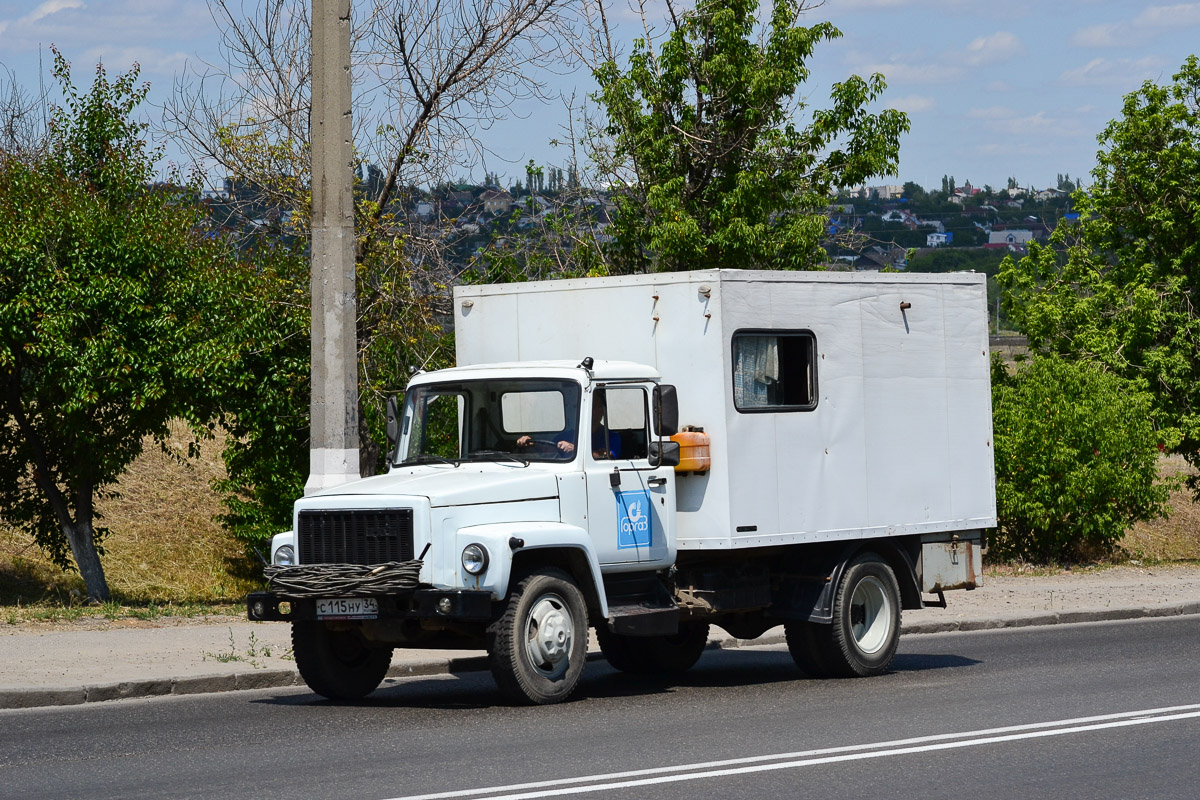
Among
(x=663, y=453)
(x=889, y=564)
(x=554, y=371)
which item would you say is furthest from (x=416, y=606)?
(x=889, y=564)

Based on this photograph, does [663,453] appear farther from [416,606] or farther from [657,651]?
[657,651]

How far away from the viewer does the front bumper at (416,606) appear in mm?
10430

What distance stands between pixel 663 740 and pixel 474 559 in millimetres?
1842

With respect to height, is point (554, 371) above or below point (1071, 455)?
above

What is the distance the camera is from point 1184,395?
1190 inches

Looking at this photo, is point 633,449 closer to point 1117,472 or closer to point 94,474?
point 94,474

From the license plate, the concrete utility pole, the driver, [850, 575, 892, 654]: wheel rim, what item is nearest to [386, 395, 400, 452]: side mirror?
the driver

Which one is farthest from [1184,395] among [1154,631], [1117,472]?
[1154,631]

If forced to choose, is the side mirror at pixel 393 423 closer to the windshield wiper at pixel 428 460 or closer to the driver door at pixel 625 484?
the windshield wiper at pixel 428 460

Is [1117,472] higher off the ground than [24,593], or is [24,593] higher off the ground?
[1117,472]

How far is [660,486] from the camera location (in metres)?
12.1

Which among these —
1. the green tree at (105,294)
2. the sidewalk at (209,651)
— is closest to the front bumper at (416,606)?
the sidewalk at (209,651)

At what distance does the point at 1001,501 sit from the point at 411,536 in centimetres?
1793

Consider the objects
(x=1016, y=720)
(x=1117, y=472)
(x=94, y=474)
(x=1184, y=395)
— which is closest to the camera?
(x=1016, y=720)
